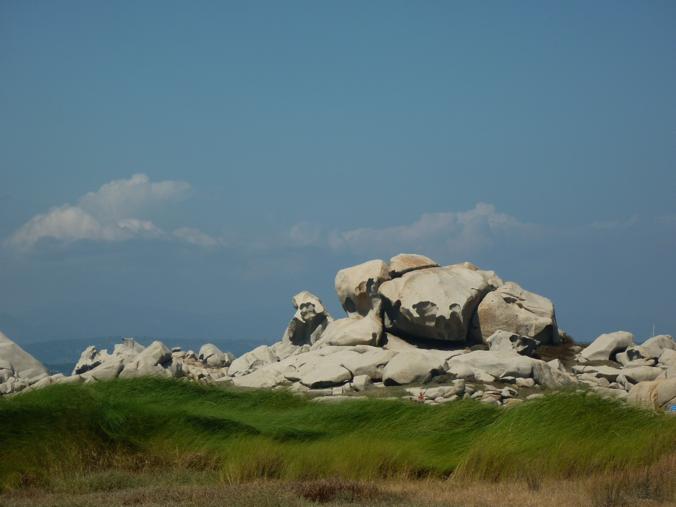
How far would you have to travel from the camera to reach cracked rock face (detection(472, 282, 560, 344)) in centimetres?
3005

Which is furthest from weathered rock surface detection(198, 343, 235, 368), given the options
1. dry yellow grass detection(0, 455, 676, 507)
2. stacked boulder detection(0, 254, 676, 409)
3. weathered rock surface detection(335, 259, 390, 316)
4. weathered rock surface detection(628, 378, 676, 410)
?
dry yellow grass detection(0, 455, 676, 507)

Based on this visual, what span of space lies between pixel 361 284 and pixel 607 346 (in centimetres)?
850

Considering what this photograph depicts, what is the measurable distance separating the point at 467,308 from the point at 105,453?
59.0ft

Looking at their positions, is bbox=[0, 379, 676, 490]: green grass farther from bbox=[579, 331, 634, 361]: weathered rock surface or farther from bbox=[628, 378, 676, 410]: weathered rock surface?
bbox=[579, 331, 634, 361]: weathered rock surface

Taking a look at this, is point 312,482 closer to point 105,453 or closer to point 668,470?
point 105,453

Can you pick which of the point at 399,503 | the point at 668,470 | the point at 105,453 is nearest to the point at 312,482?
the point at 399,503

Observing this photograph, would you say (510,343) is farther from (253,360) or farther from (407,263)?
(253,360)

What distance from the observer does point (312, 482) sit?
11688 millimetres

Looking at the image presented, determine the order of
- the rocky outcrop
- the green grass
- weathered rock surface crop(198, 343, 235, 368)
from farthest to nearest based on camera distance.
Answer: weathered rock surface crop(198, 343, 235, 368) < the rocky outcrop < the green grass

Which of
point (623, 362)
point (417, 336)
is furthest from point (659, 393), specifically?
point (417, 336)

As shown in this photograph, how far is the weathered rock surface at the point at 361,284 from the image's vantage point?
31.4 metres

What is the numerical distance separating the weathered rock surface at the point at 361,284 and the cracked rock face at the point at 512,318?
3605 millimetres

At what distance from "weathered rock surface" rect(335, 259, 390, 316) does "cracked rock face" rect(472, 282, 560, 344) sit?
360 cm

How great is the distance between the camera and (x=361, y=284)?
104 ft
